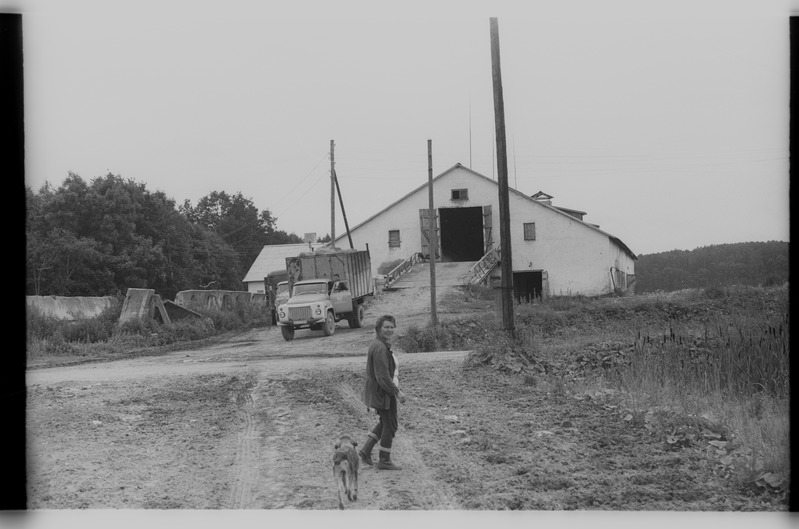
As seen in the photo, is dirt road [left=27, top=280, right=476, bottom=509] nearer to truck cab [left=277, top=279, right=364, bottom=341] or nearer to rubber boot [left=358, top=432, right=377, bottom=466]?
rubber boot [left=358, top=432, right=377, bottom=466]

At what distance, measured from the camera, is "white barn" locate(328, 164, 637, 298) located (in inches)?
440

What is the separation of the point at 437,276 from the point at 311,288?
2.97 meters

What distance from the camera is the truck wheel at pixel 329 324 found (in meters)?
9.99

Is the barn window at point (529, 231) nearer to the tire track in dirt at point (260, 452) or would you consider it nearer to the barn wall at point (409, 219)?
the barn wall at point (409, 219)

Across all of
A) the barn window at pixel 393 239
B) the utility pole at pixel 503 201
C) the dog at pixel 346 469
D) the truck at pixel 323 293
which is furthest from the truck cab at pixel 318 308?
A: the dog at pixel 346 469

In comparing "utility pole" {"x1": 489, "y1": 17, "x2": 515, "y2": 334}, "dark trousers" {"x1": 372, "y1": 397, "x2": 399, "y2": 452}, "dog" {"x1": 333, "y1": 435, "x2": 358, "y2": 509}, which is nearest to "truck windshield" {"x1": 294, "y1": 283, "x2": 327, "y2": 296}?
"utility pole" {"x1": 489, "y1": 17, "x2": 515, "y2": 334}

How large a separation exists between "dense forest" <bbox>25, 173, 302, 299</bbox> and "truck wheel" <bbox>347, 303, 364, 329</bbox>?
7.61 feet

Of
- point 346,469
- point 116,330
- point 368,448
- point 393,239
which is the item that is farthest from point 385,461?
point 393,239

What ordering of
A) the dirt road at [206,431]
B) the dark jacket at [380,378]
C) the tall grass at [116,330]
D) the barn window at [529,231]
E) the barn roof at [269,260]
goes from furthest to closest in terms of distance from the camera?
the barn window at [529,231] → the barn roof at [269,260] → the tall grass at [116,330] → the dirt road at [206,431] → the dark jacket at [380,378]

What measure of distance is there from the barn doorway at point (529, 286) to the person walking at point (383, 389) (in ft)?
21.5

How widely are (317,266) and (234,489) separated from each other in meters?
4.69

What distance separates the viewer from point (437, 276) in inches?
484

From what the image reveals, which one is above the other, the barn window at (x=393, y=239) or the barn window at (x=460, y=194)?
the barn window at (x=460, y=194)

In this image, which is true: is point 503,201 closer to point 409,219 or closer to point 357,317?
point 409,219
